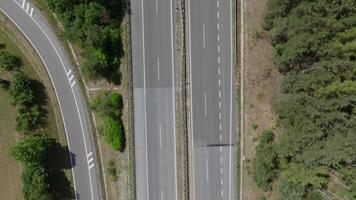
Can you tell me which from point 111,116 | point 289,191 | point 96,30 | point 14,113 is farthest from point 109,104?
point 289,191

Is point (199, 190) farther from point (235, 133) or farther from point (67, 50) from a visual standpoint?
point (67, 50)

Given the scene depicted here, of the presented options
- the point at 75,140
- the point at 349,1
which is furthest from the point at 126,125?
the point at 349,1

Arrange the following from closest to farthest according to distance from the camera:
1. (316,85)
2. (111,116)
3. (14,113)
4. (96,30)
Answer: (316,85) → (96,30) → (111,116) → (14,113)

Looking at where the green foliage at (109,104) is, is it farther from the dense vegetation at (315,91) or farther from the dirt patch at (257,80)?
the dense vegetation at (315,91)

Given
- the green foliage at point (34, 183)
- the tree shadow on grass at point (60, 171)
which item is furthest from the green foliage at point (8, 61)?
the green foliage at point (34, 183)

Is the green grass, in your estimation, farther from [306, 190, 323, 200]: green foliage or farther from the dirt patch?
[306, 190, 323, 200]: green foliage

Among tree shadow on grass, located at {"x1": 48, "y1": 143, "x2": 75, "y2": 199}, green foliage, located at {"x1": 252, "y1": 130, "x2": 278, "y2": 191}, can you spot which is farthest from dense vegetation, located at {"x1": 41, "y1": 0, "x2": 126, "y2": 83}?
green foliage, located at {"x1": 252, "y1": 130, "x2": 278, "y2": 191}

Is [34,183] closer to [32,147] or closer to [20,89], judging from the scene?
[32,147]
